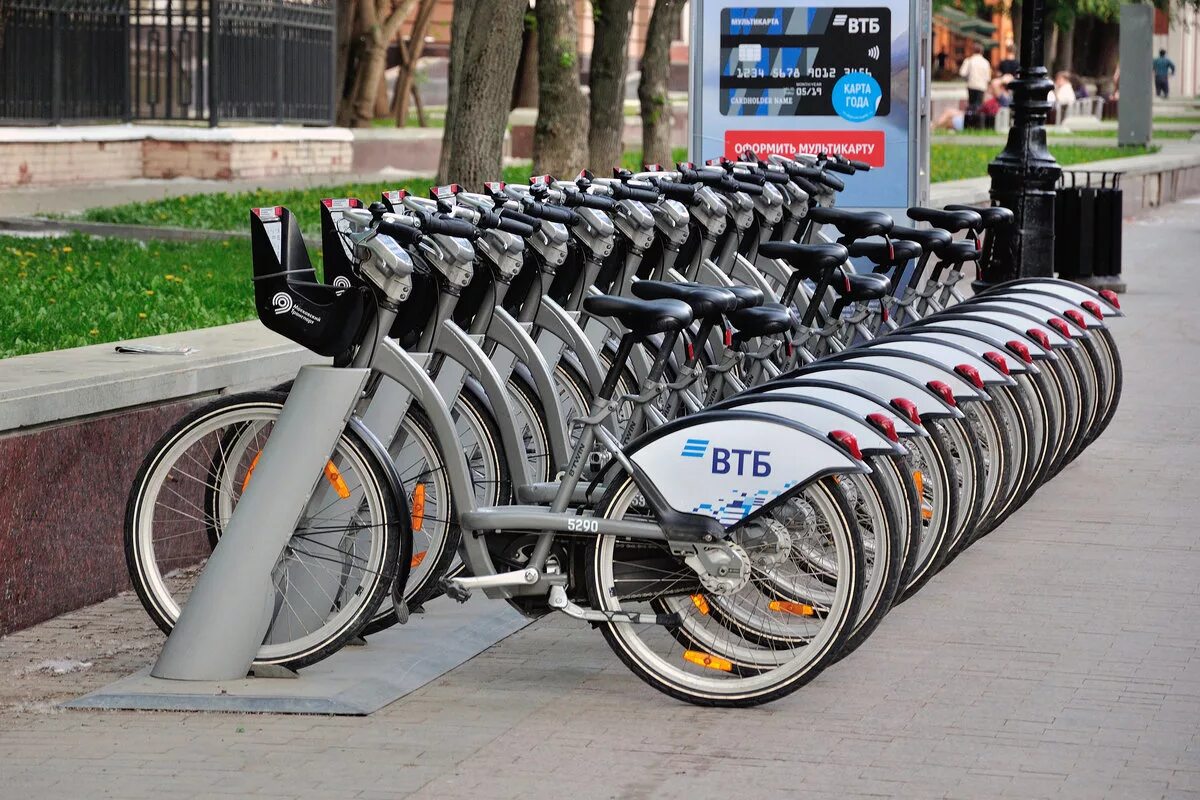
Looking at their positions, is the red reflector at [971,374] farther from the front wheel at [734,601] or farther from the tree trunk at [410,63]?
the tree trunk at [410,63]

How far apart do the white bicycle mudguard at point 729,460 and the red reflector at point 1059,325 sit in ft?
10.5

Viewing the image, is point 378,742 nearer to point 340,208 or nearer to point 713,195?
point 340,208

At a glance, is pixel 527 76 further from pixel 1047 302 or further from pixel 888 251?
pixel 888 251

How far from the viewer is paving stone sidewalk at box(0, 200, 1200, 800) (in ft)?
16.9

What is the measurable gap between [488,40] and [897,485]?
9.58 m

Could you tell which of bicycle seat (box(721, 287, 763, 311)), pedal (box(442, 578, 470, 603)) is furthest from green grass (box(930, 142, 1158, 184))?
pedal (box(442, 578, 470, 603))

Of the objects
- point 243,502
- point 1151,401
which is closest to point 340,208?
point 243,502

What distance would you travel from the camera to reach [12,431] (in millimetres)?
6500

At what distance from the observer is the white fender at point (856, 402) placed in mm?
6047

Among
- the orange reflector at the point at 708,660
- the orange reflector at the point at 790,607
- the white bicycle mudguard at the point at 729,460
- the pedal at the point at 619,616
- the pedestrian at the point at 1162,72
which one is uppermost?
the pedestrian at the point at 1162,72

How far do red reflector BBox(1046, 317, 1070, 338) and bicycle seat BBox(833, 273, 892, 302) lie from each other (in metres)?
1.35

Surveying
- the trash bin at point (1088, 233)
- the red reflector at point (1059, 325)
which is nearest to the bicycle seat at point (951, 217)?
the red reflector at point (1059, 325)

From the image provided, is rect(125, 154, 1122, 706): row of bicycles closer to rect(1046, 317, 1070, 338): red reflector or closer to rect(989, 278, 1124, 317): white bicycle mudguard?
rect(1046, 317, 1070, 338): red reflector

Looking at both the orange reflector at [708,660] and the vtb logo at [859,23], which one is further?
the vtb logo at [859,23]
